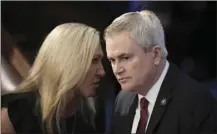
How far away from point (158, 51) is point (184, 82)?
131 millimetres

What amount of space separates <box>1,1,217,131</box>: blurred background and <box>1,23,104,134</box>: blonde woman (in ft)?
0.18

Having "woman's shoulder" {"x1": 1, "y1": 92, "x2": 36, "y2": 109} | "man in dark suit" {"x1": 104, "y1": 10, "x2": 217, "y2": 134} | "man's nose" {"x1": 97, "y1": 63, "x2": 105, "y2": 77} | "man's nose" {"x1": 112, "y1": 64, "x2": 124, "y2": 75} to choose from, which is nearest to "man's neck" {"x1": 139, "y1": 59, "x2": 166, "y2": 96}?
"man in dark suit" {"x1": 104, "y1": 10, "x2": 217, "y2": 134}

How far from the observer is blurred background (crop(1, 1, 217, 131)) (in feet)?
4.18

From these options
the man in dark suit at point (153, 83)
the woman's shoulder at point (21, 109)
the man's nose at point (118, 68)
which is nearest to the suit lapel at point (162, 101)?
the man in dark suit at point (153, 83)

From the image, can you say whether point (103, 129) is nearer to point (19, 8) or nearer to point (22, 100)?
point (22, 100)

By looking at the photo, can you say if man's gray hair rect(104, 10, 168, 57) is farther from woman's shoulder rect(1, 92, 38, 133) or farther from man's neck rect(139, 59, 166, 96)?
woman's shoulder rect(1, 92, 38, 133)

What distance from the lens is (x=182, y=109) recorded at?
1031 millimetres

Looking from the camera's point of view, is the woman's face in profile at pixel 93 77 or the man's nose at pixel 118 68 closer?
the man's nose at pixel 118 68

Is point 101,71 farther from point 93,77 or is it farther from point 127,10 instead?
point 127,10

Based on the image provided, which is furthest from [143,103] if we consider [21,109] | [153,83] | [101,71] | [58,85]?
[21,109]

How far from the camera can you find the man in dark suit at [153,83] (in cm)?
102

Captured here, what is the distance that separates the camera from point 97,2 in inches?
51.6

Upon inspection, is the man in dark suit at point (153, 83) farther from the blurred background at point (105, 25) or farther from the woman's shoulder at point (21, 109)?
the woman's shoulder at point (21, 109)

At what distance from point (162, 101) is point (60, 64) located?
0.40 meters
